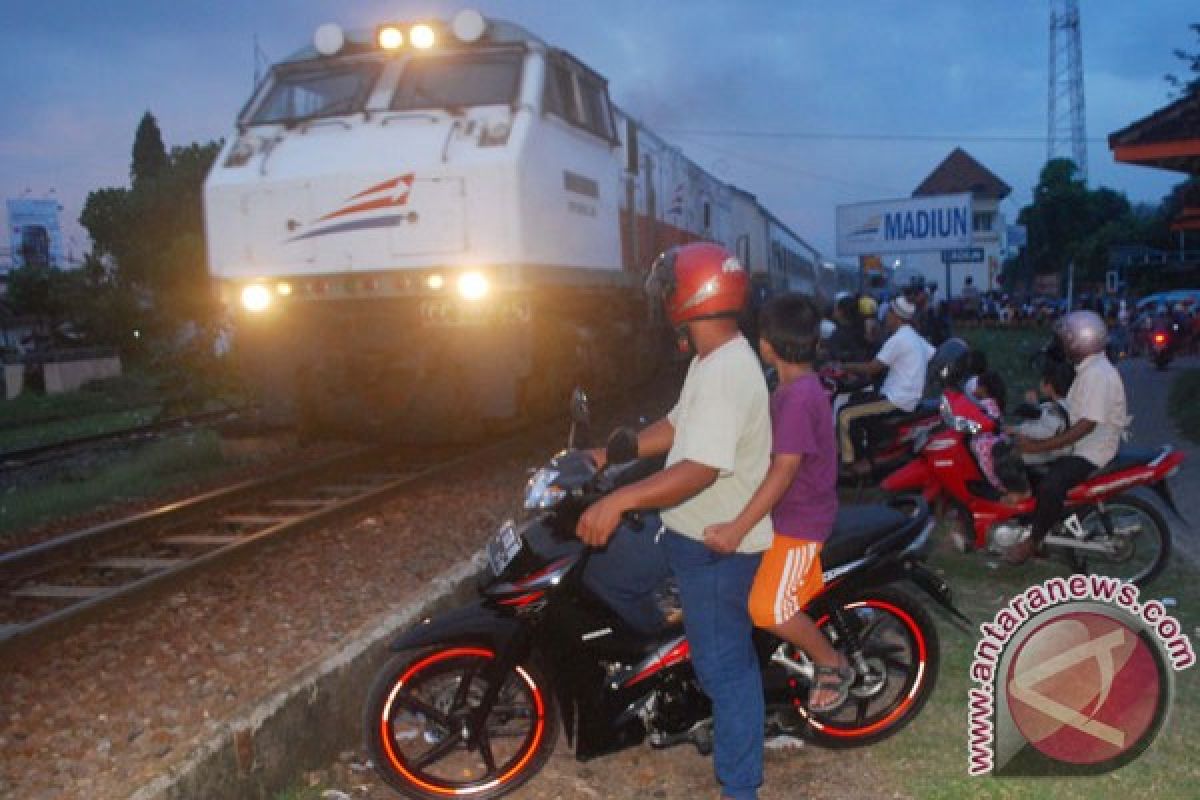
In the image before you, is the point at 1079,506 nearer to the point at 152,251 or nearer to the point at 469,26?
the point at 469,26

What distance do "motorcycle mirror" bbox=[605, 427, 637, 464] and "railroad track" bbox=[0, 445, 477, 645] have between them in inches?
124

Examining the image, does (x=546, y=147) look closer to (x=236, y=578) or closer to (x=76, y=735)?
(x=236, y=578)

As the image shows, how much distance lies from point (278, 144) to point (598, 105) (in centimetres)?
310

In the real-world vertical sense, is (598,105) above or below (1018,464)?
above

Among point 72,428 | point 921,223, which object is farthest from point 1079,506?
point 72,428

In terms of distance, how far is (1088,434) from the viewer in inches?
218

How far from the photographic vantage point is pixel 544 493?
3.37 metres

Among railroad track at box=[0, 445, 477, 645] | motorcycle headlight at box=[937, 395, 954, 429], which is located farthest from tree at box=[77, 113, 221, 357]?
motorcycle headlight at box=[937, 395, 954, 429]

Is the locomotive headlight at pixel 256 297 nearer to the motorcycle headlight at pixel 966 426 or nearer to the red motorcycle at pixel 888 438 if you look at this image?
the red motorcycle at pixel 888 438

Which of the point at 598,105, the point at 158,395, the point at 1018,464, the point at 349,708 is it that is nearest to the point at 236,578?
the point at 349,708

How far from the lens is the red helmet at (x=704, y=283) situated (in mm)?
3238

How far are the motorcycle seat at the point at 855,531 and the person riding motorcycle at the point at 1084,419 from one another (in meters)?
1.85

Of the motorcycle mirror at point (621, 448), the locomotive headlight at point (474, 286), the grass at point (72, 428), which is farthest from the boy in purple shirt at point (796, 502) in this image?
the grass at point (72, 428)

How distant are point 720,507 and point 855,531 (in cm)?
87
